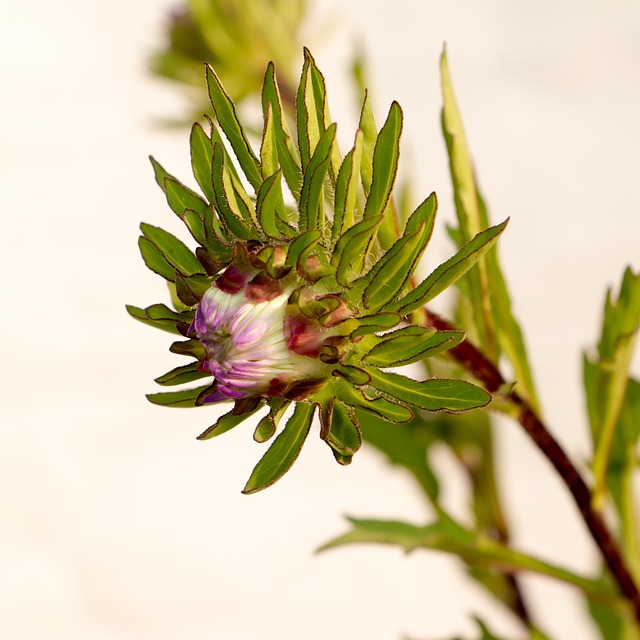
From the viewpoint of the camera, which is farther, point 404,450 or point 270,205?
point 404,450

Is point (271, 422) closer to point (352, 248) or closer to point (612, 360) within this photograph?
point (352, 248)

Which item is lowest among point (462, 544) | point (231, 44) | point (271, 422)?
point (462, 544)

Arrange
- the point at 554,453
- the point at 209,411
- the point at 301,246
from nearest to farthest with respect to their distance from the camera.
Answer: the point at 301,246 → the point at 554,453 → the point at 209,411

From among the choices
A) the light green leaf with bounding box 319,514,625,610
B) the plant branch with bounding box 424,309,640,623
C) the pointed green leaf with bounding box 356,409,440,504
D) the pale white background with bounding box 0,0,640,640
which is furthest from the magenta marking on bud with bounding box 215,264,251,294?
the pale white background with bounding box 0,0,640,640

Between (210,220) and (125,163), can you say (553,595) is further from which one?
(210,220)

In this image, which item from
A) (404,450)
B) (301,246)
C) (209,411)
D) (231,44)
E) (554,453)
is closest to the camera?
(301,246)

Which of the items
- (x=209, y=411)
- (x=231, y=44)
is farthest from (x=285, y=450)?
(x=209, y=411)

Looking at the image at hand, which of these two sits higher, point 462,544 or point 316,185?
point 316,185
